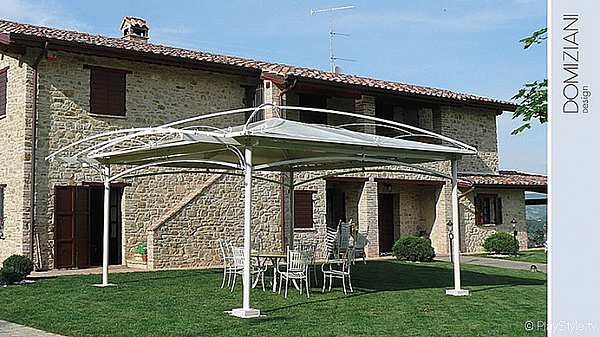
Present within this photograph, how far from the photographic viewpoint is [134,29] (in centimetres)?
2209

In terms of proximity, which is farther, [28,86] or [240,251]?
[28,86]

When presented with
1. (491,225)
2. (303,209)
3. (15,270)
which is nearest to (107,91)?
(15,270)

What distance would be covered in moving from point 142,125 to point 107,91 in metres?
1.25

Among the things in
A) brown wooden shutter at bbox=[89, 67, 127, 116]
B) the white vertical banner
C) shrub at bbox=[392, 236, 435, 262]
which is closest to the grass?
shrub at bbox=[392, 236, 435, 262]

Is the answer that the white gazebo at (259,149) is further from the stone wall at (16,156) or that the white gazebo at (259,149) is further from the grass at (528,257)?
the grass at (528,257)

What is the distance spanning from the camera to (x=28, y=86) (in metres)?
16.5

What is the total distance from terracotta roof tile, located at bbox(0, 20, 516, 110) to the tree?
957cm

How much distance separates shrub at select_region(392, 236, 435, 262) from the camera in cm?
2103

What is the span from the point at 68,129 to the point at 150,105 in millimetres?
2347

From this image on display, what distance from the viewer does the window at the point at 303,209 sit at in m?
21.2

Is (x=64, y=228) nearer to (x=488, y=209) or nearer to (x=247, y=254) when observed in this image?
(x=247, y=254)

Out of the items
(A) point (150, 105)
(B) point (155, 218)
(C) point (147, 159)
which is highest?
(A) point (150, 105)

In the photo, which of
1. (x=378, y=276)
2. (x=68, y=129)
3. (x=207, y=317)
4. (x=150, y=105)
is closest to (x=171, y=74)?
(x=150, y=105)

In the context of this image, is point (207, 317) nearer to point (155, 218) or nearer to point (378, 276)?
point (378, 276)
